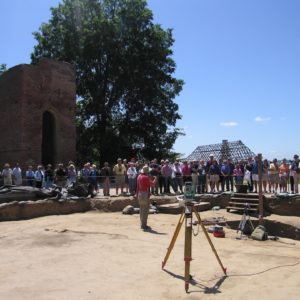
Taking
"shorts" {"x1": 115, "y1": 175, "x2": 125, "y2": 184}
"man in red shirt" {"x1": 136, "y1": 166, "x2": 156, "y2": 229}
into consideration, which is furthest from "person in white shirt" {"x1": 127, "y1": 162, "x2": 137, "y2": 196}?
"man in red shirt" {"x1": 136, "y1": 166, "x2": 156, "y2": 229}

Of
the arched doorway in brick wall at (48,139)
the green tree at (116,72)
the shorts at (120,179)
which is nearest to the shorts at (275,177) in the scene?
the shorts at (120,179)

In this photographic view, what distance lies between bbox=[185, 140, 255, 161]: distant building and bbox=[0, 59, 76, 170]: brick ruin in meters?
13.6

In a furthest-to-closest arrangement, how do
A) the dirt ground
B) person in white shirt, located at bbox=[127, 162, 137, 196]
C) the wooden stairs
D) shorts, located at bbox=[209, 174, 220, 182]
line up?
shorts, located at bbox=[209, 174, 220, 182] < person in white shirt, located at bbox=[127, 162, 137, 196] < the wooden stairs < the dirt ground

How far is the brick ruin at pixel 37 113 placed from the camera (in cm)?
2392

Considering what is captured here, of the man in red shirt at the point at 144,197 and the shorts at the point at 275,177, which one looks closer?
the man in red shirt at the point at 144,197

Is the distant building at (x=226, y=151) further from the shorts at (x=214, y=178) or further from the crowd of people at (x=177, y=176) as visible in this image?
the shorts at (x=214, y=178)

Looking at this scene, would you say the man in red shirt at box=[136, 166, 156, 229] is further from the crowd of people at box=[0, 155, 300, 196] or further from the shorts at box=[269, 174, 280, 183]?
the shorts at box=[269, 174, 280, 183]

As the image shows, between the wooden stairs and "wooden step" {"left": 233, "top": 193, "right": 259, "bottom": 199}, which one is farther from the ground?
"wooden step" {"left": 233, "top": 193, "right": 259, "bottom": 199}

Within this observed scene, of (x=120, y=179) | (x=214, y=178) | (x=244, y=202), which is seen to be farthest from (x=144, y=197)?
(x=214, y=178)

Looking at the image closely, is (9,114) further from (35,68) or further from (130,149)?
(130,149)

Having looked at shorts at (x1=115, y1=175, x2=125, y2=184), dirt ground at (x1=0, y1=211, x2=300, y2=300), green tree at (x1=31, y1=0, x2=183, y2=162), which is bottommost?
dirt ground at (x1=0, y1=211, x2=300, y2=300)

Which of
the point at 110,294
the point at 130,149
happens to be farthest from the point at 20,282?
the point at 130,149

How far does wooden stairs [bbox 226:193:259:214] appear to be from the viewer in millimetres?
16203

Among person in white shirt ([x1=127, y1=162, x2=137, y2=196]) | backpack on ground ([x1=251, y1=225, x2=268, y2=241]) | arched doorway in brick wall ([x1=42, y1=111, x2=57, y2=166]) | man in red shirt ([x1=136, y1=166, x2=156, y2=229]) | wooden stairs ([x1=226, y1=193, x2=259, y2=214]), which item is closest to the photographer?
backpack on ground ([x1=251, y1=225, x2=268, y2=241])
